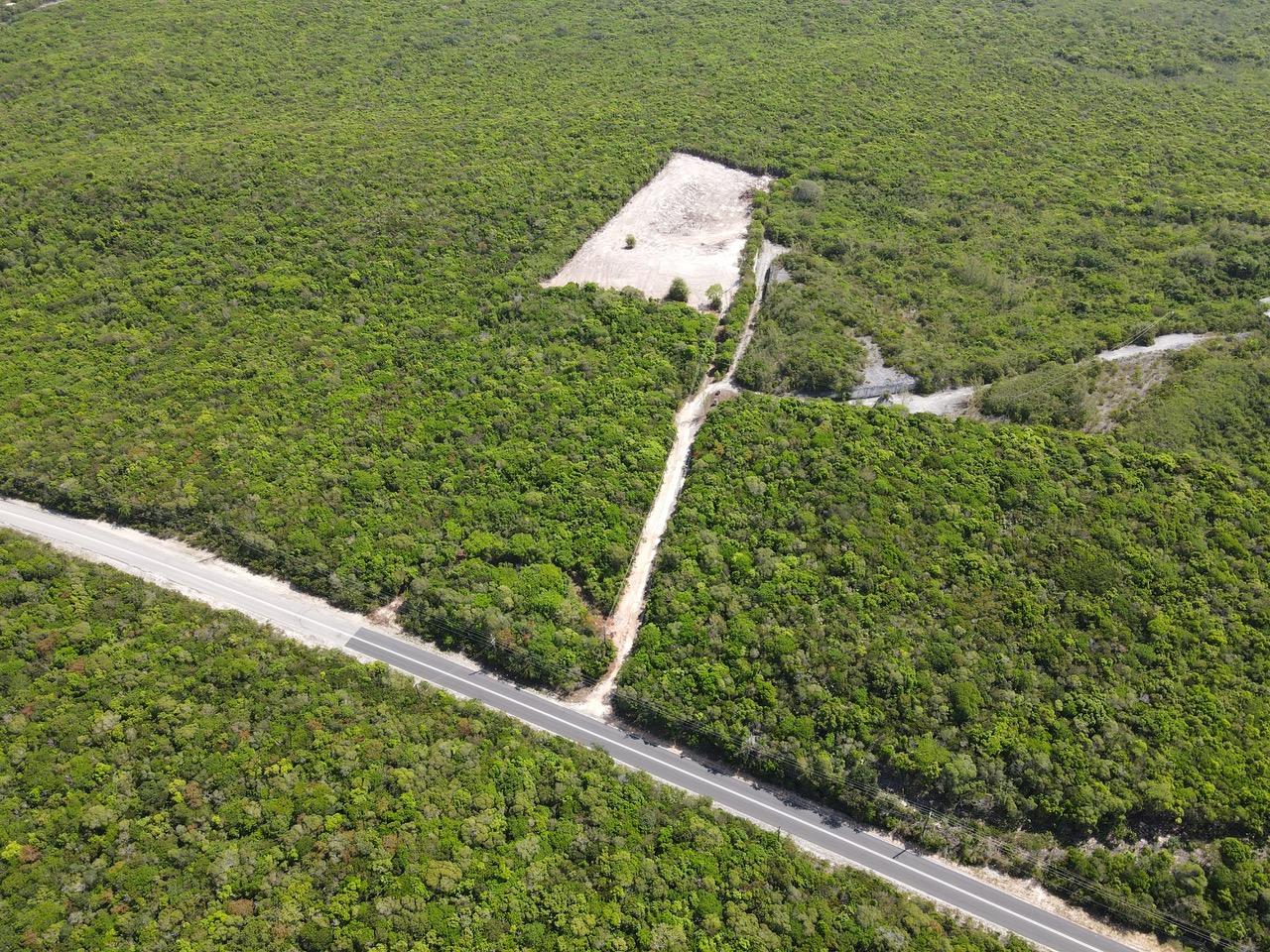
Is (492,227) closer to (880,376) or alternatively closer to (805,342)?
(805,342)

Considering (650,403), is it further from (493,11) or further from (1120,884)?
(493,11)

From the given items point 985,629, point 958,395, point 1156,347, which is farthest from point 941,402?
point 985,629

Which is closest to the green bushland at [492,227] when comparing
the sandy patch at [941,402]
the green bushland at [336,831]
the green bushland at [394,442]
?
the green bushland at [394,442]

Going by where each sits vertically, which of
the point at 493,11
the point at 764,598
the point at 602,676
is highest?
the point at 493,11

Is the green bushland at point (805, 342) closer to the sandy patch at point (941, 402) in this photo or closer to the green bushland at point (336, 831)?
the sandy patch at point (941, 402)

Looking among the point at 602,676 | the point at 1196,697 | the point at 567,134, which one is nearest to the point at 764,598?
the point at 602,676

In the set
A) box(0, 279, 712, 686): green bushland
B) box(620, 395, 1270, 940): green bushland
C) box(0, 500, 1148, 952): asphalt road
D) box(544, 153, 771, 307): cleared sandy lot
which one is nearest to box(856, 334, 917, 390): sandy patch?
box(620, 395, 1270, 940): green bushland
